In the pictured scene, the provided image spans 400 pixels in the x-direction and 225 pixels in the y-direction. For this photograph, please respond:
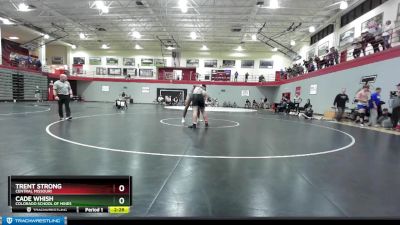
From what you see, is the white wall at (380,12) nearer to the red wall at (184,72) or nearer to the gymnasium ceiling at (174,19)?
the gymnasium ceiling at (174,19)

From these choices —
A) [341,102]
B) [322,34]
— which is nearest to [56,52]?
[322,34]

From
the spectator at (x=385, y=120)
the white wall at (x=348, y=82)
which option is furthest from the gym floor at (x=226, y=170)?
the white wall at (x=348, y=82)

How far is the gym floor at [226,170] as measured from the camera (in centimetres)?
268

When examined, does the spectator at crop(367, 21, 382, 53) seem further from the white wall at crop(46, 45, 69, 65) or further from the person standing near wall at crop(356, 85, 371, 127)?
the white wall at crop(46, 45, 69, 65)

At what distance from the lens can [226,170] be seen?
400 cm

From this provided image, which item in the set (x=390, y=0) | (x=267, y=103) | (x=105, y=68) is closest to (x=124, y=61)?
(x=105, y=68)

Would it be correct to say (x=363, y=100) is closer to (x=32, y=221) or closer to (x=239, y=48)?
(x=32, y=221)

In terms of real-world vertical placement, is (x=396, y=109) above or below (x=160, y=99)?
above

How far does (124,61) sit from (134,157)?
37.4 m

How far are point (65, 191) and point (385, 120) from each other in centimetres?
1267

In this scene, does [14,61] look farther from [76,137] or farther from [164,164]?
[164,164]

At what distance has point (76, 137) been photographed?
6.51m

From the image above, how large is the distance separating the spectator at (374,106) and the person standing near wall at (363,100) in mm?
422

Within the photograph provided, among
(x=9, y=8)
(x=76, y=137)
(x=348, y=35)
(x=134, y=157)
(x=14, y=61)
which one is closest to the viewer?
(x=134, y=157)
